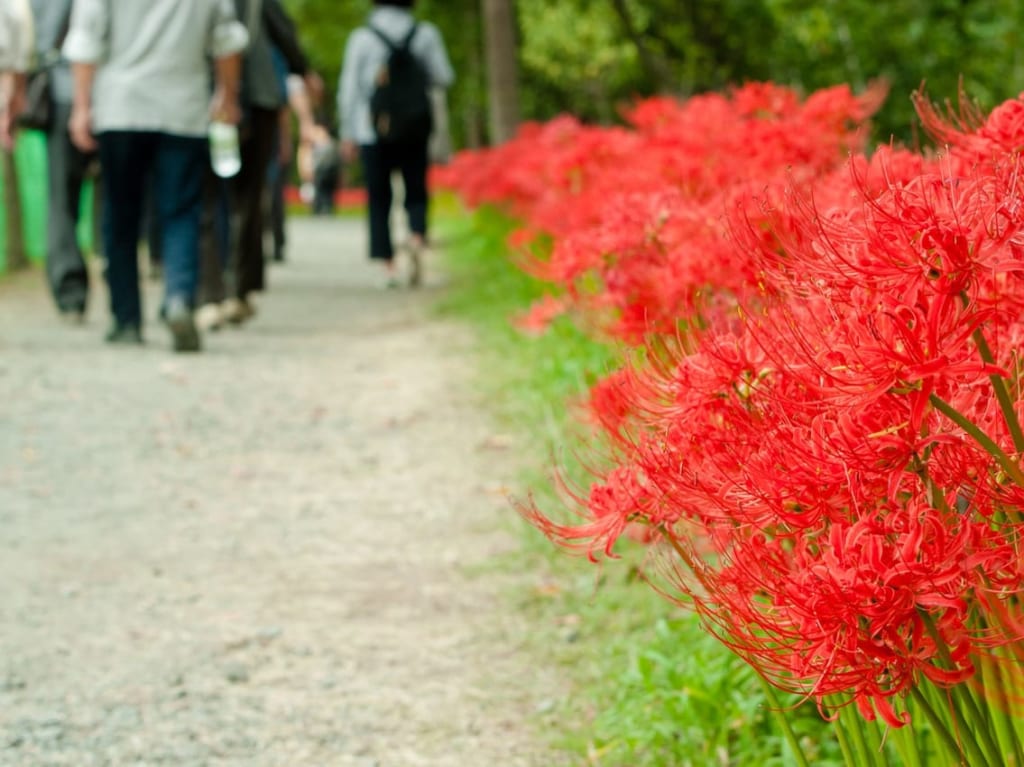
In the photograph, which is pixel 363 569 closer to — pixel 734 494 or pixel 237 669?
pixel 237 669

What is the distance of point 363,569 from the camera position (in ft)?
15.4

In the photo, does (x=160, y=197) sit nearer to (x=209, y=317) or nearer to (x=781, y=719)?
(x=209, y=317)

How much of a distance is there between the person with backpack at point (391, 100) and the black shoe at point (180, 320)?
3.24 meters

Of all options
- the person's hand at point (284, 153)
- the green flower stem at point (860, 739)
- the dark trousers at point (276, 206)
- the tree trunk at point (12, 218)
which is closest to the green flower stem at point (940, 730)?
the green flower stem at point (860, 739)

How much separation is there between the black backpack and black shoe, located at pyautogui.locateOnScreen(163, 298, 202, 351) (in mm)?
3272

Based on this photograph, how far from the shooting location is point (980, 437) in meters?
1.68

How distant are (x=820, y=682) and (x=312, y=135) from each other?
11097 mm

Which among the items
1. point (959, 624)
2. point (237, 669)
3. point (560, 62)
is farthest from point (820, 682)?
point (560, 62)

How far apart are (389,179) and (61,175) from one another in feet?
8.94

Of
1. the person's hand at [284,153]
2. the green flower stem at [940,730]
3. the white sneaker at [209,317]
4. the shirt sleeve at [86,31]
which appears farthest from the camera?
the person's hand at [284,153]

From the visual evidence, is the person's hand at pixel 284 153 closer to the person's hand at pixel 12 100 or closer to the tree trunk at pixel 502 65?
the tree trunk at pixel 502 65

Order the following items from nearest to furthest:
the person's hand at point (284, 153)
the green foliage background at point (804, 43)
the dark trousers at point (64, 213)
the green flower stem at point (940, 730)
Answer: the green flower stem at point (940, 730) < the dark trousers at point (64, 213) < the green foliage background at point (804, 43) < the person's hand at point (284, 153)

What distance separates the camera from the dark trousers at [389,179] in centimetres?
1093

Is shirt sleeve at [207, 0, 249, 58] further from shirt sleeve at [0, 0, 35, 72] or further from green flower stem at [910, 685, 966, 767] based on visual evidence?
green flower stem at [910, 685, 966, 767]
